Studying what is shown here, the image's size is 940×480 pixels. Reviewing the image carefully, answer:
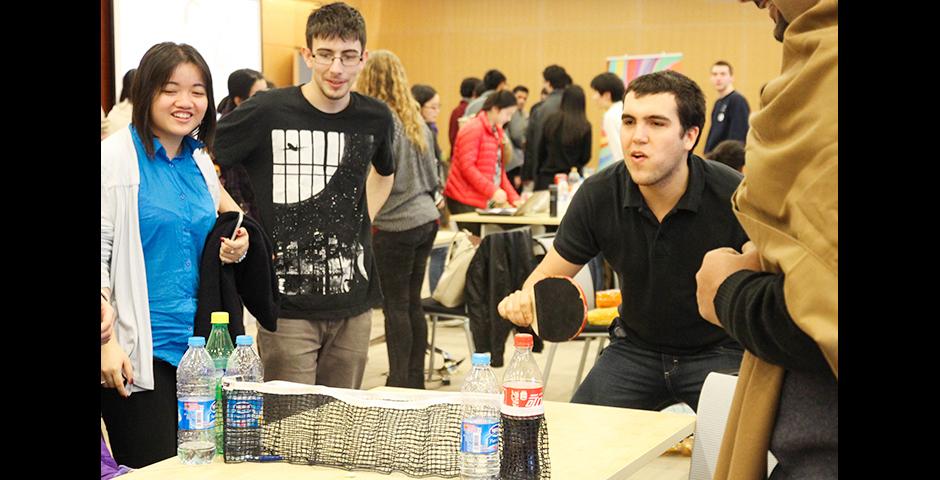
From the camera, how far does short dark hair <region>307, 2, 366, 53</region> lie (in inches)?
139

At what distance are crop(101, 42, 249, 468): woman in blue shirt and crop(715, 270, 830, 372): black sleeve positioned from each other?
1.75 meters

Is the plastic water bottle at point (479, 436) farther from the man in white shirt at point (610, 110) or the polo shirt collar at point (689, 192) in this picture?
the man in white shirt at point (610, 110)

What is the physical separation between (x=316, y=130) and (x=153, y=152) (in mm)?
783

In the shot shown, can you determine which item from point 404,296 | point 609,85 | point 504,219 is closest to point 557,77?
point 609,85

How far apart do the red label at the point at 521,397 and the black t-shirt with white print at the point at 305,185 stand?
163 centimetres

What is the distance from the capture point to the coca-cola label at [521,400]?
2049 mm

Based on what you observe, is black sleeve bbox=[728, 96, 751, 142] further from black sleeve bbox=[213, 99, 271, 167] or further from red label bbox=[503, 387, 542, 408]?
red label bbox=[503, 387, 542, 408]

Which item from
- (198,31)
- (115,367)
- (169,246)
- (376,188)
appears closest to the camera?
(115,367)

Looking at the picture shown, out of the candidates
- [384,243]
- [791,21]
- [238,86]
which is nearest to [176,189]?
[791,21]

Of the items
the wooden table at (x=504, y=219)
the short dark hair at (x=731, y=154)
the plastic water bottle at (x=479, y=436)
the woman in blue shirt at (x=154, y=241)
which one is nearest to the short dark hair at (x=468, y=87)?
the wooden table at (x=504, y=219)

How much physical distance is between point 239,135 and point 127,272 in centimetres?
90

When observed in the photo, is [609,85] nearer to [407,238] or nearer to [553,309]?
[407,238]

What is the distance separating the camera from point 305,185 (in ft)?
11.7
